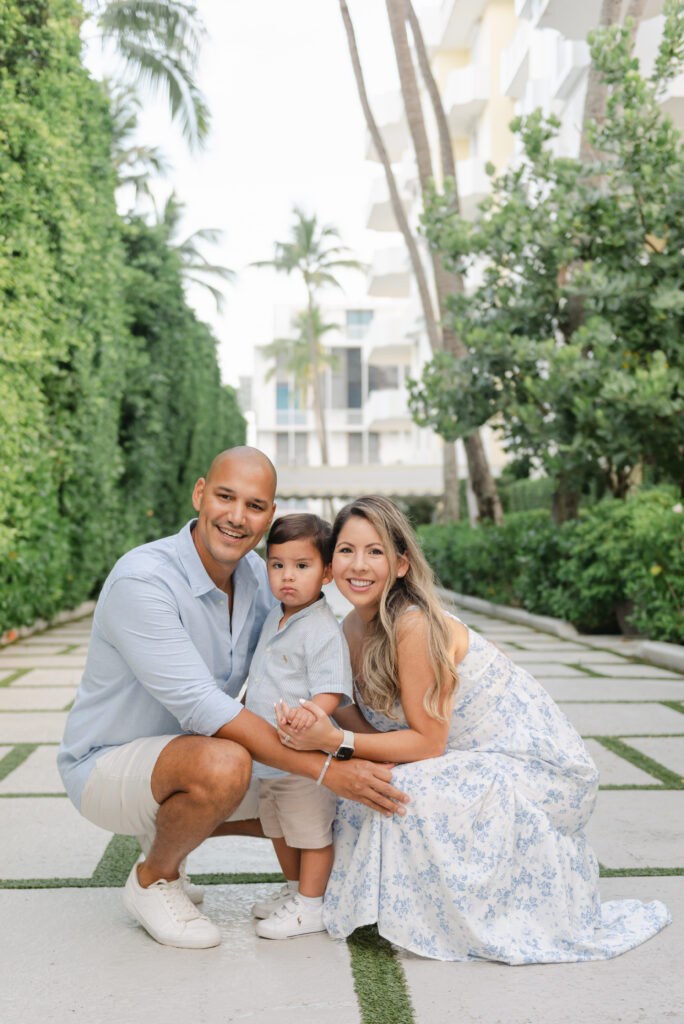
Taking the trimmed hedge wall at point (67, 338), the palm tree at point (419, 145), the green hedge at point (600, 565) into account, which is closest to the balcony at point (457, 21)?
the palm tree at point (419, 145)

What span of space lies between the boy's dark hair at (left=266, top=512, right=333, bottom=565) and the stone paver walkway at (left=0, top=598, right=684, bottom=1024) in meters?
1.01

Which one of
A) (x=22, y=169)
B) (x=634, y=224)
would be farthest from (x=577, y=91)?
(x=22, y=169)

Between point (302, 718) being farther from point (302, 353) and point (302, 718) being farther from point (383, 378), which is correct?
point (383, 378)

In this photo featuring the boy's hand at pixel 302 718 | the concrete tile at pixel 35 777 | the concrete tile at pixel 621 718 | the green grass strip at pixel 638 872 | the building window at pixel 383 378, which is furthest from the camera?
the building window at pixel 383 378

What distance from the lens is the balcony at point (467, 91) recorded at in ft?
81.4

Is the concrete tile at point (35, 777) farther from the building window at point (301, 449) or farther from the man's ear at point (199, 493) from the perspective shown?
the building window at point (301, 449)

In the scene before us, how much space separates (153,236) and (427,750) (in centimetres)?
1206

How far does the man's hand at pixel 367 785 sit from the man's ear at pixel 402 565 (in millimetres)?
516

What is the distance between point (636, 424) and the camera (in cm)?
846

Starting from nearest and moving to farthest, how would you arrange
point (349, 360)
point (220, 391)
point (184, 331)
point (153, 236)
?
point (153, 236)
point (184, 331)
point (220, 391)
point (349, 360)

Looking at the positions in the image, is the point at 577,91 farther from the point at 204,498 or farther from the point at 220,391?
the point at 204,498

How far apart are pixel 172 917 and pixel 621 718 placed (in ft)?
11.0

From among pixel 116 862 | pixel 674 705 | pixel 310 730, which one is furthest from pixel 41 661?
pixel 310 730

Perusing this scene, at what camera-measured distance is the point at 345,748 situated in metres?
2.55
